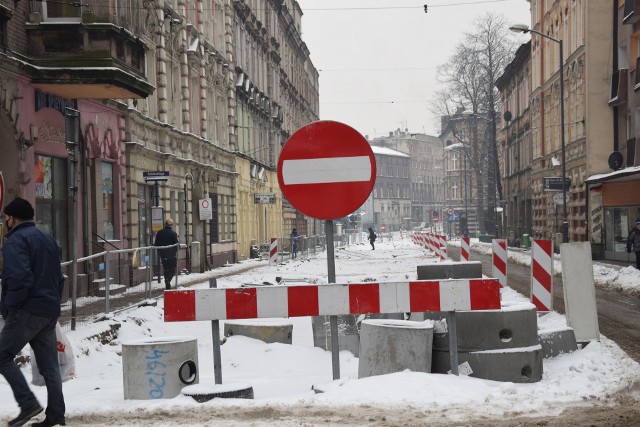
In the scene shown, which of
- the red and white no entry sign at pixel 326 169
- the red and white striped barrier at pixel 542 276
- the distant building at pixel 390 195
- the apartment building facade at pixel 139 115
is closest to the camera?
the red and white no entry sign at pixel 326 169

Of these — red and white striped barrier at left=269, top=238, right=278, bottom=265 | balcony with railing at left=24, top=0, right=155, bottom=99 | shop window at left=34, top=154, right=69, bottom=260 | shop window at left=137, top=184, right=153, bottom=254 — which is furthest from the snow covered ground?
red and white striped barrier at left=269, top=238, right=278, bottom=265

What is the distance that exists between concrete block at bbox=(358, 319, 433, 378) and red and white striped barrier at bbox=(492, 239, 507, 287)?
10497 mm

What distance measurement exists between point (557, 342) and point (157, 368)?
13.1 feet

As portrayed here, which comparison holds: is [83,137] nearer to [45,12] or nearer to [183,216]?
[45,12]

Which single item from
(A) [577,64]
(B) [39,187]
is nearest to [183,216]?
(B) [39,187]

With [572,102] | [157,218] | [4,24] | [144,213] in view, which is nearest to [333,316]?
[4,24]

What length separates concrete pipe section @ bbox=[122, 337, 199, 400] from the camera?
26.8ft

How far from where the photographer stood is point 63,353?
8914mm

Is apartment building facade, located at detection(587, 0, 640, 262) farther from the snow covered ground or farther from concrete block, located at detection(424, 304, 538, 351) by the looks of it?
concrete block, located at detection(424, 304, 538, 351)

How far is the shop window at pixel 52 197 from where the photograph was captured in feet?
61.0

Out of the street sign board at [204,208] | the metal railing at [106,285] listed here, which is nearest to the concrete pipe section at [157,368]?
the metal railing at [106,285]

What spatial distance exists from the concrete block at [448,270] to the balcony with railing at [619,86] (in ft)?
89.2

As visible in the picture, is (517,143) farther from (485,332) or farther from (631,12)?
(485,332)

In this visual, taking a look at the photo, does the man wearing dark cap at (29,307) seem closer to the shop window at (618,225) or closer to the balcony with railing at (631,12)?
the balcony with railing at (631,12)
